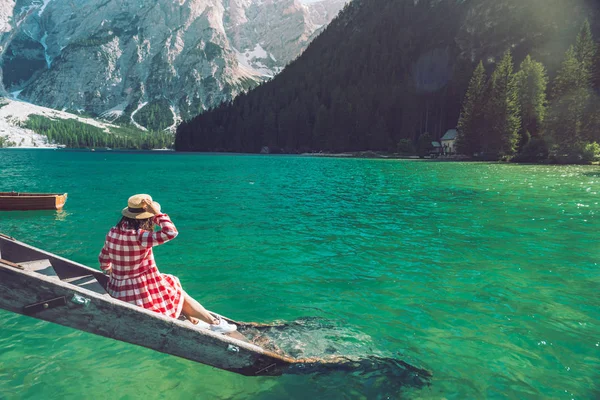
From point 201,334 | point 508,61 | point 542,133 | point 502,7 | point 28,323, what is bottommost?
point 28,323

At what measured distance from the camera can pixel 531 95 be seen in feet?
312

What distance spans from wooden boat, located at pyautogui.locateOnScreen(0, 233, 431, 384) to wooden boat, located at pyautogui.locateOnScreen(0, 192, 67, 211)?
26.7 metres

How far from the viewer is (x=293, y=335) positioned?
8.72m

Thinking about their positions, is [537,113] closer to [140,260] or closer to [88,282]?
[140,260]

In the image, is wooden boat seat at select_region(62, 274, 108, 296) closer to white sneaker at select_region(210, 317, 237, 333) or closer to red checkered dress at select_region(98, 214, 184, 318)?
red checkered dress at select_region(98, 214, 184, 318)

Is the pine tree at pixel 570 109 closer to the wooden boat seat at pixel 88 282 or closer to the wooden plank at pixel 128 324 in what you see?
the wooden plank at pixel 128 324

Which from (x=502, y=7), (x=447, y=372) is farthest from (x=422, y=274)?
(x=502, y=7)

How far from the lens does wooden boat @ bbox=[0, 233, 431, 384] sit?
505 centimetres

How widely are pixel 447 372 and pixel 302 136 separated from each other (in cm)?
17216

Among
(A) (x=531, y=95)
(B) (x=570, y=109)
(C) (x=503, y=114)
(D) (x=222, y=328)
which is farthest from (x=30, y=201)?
(A) (x=531, y=95)

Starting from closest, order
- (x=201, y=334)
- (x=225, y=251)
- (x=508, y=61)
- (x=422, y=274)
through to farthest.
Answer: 1. (x=201, y=334)
2. (x=422, y=274)
3. (x=225, y=251)
4. (x=508, y=61)

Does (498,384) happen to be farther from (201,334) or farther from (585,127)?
(585,127)

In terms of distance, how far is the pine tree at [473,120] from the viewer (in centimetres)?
10456

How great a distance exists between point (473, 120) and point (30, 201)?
10701 cm
